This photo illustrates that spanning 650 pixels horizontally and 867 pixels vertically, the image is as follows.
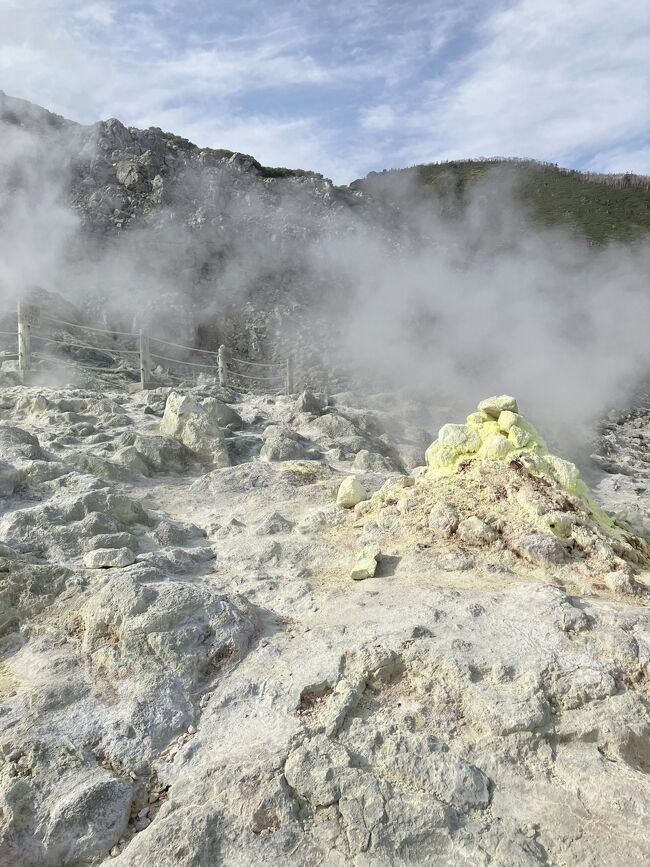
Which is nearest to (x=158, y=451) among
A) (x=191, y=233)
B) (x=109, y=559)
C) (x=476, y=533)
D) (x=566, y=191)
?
(x=109, y=559)

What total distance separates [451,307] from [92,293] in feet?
29.1

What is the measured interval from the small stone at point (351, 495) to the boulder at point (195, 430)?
159 centimetres

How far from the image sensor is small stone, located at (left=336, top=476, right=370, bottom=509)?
393 centimetres

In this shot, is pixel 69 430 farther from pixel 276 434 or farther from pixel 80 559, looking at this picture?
pixel 80 559

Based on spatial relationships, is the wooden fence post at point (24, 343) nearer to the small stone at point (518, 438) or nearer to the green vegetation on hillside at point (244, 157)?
the small stone at point (518, 438)

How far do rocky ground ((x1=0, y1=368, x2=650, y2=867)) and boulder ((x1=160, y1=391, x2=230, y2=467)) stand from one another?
138cm

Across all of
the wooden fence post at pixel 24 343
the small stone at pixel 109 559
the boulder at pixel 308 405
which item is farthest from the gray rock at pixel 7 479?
the boulder at pixel 308 405

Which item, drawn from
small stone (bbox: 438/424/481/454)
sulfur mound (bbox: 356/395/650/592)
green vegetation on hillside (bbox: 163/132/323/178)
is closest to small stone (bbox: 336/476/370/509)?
sulfur mound (bbox: 356/395/650/592)

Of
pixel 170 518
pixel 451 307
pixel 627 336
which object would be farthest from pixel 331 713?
pixel 627 336

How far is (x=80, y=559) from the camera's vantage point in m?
3.13

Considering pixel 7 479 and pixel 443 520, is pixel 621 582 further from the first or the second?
pixel 7 479

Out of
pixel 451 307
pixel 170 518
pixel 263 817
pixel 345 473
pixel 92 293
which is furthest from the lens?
pixel 451 307

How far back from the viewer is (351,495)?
3938mm

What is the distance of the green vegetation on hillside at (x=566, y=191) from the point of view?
2452cm
